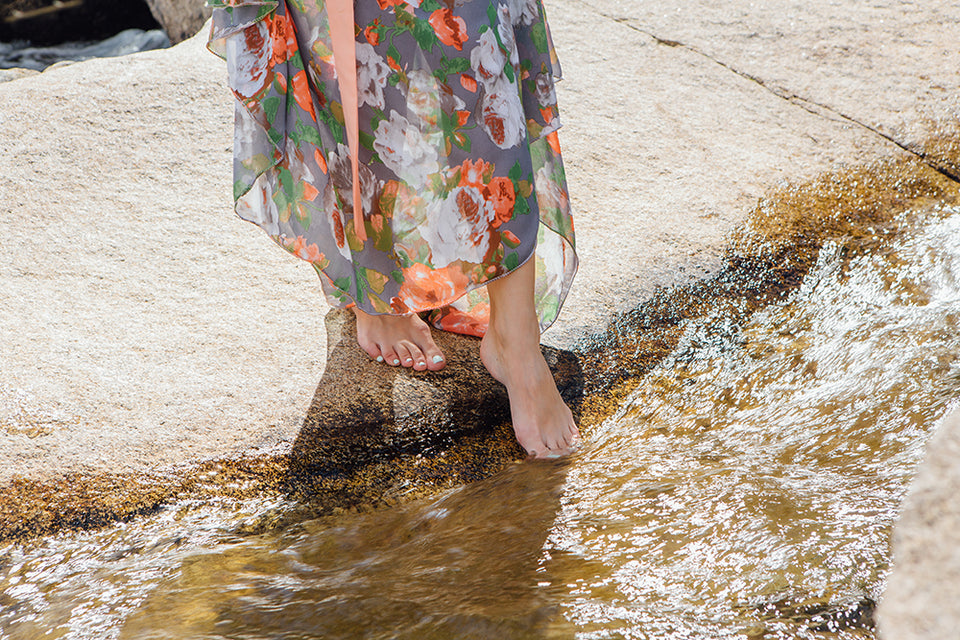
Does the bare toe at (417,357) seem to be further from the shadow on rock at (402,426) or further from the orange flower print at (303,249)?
the orange flower print at (303,249)

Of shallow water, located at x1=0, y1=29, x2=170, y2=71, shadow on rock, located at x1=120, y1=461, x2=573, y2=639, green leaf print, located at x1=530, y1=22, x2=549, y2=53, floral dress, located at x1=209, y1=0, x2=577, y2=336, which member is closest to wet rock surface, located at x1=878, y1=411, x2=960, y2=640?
shadow on rock, located at x1=120, y1=461, x2=573, y2=639

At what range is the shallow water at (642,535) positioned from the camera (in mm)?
1160

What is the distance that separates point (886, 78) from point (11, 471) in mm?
3084

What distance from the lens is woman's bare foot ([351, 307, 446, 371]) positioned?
2.03 metres

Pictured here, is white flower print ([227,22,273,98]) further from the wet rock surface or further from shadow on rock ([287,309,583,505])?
the wet rock surface

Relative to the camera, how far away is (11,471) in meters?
1.73

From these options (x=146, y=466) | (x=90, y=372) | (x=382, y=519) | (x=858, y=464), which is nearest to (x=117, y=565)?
(x=146, y=466)

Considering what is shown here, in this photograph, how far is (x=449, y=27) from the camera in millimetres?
1575

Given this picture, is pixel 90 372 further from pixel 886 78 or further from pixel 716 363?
pixel 886 78

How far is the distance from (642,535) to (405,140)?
2.98 ft

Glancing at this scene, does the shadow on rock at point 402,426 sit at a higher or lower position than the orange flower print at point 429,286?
lower

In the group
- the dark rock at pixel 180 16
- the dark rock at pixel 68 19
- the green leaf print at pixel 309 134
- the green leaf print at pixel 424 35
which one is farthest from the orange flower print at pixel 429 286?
the dark rock at pixel 68 19

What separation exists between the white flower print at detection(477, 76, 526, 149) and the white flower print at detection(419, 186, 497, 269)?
12cm

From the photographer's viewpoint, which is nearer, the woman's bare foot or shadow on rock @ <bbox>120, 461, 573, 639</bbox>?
shadow on rock @ <bbox>120, 461, 573, 639</bbox>
